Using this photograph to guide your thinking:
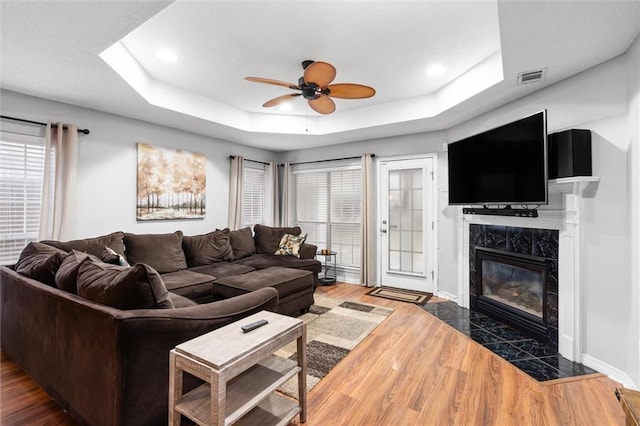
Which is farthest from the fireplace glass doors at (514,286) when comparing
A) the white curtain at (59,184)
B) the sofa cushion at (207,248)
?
the white curtain at (59,184)

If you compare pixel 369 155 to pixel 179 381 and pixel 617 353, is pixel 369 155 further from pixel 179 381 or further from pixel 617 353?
pixel 179 381

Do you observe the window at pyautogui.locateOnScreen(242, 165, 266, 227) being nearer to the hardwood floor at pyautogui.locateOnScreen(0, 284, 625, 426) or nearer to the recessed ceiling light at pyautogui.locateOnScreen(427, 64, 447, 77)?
the recessed ceiling light at pyautogui.locateOnScreen(427, 64, 447, 77)

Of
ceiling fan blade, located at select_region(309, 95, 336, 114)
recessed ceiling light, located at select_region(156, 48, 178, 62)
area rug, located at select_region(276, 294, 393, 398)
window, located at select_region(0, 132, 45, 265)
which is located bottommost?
area rug, located at select_region(276, 294, 393, 398)

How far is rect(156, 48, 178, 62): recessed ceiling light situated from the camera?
2.81 m

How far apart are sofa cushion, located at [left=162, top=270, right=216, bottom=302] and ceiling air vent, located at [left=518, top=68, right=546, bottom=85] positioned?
3.71 metres

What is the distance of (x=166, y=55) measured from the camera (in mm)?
2883

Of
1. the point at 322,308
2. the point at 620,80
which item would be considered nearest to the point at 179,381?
the point at 322,308

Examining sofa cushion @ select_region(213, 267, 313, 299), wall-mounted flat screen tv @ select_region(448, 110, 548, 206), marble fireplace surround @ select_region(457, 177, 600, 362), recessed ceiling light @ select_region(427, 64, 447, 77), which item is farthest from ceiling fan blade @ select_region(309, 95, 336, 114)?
marble fireplace surround @ select_region(457, 177, 600, 362)

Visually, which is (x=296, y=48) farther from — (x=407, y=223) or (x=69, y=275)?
(x=407, y=223)

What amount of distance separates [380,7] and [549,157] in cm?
199

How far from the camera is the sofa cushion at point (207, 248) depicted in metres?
4.04

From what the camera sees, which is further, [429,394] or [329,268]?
[329,268]

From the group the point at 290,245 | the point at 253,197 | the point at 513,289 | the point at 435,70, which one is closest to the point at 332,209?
the point at 290,245

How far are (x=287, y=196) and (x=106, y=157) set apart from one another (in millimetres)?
3126
